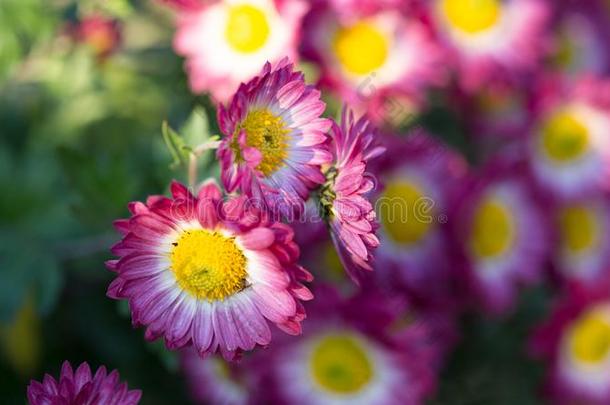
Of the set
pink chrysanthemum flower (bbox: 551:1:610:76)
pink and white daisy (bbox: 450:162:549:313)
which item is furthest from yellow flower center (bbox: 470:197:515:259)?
pink chrysanthemum flower (bbox: 551:1:610:76)

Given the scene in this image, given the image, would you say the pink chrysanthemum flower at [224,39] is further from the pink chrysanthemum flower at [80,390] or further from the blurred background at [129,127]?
the pink chrysanthemum flower at [80,390]

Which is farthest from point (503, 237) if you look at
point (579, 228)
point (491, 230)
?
point (579, 228)

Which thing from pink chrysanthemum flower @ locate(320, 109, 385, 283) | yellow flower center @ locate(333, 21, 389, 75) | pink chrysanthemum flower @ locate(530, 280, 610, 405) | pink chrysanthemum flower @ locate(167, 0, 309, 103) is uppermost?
yellow flower center @ locate(333, 21, 389, 75)

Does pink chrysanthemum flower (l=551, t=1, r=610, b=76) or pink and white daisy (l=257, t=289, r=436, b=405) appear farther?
pink chrysanthemum flower (l=551, t=1, r=610, b=76)

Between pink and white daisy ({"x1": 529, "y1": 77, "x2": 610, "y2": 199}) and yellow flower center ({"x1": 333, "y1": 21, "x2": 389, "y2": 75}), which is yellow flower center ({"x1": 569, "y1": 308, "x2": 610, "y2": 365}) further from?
yellow flower center ({"x1": 333, "y1": 21, "x2": 389, "y2": 75})

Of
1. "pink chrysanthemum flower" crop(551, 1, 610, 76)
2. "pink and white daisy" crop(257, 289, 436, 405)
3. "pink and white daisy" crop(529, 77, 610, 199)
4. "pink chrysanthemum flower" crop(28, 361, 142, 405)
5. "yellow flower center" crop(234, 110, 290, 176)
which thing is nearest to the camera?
"pink chrysanthemum flower" crop(28, 361, 142, 405)

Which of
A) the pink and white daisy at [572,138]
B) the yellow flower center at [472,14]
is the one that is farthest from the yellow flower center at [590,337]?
the yellow flower center at [472,14]

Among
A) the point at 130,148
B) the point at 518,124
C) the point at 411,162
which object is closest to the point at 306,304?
the point at 411,162

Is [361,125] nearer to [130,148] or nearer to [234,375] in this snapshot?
[234,375]
